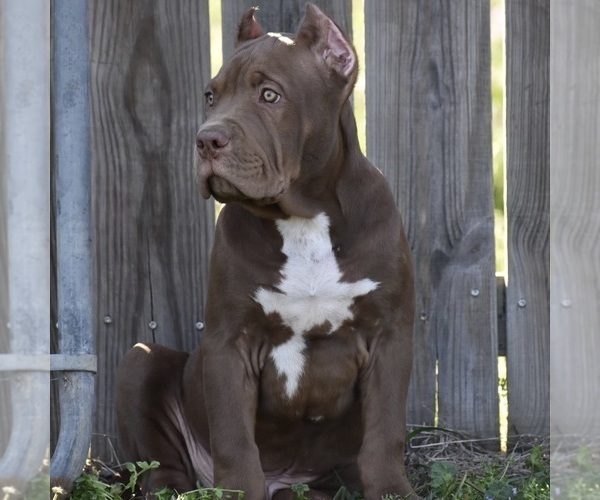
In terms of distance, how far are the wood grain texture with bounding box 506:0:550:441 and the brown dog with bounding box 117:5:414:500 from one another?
0.95 meters

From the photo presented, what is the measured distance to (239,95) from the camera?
3.21 metres

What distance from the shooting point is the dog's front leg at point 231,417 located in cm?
325

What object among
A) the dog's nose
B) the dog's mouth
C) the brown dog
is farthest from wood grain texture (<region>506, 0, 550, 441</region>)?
the dog's nose

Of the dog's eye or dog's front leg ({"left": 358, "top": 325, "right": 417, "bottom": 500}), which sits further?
dog's front leg ({"left": 358, "top": 325, "right": 417, "bottom": 500})

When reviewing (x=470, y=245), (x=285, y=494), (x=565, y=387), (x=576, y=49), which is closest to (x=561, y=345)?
(x=565, y=387)

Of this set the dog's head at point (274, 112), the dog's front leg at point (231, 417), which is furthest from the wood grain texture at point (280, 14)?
the dog's front leg at point (231, 417)

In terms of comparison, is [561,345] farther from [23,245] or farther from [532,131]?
[532,131]

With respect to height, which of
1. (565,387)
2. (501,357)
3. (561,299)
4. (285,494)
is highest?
(561,299)

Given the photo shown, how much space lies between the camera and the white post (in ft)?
8.39

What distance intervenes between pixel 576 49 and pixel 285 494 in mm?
1931

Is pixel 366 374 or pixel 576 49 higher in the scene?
pixel 576 49

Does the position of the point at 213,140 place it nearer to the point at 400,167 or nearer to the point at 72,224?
the point at 72,224

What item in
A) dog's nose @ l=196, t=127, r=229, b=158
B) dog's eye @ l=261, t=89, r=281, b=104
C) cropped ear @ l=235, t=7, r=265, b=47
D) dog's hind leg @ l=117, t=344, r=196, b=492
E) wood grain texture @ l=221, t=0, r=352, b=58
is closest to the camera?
dog's nose @ l=196, t=127, r=229, b=158

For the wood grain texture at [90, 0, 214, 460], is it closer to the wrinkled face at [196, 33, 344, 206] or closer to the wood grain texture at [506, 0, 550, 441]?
the wrinkled face at [196, 33, 344, 206]
